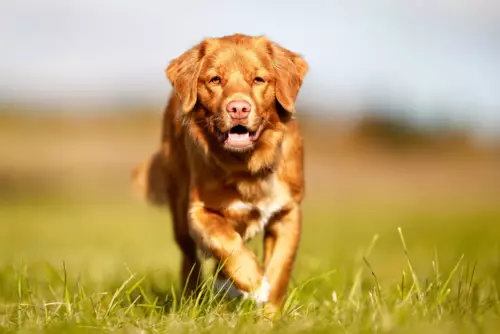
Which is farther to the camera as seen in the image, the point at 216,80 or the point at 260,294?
the point at 216,80

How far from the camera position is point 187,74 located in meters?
4.38

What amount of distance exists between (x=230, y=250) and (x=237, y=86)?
0.93 metres

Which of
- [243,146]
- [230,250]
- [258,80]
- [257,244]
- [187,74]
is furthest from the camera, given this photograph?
[257,244]

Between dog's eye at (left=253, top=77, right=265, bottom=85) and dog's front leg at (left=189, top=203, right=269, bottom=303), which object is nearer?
dog's front leg at (left=189, top=203, right=269, bottom=303)

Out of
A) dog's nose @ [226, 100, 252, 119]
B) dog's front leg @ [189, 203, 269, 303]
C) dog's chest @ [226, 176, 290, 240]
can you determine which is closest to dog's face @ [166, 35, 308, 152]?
dog's nose @ [226, 100, 252, 119]

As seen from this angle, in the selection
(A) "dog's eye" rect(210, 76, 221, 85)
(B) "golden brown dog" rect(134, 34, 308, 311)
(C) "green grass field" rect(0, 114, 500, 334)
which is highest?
(A) "dog's eye" rect(210, 76, 221, 85)

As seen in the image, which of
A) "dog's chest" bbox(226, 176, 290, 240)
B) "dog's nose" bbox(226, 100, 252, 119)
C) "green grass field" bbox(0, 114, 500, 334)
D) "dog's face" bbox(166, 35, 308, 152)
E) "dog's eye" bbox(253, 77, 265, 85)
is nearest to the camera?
"green grass field" bbox(0, 114, 500, 334)

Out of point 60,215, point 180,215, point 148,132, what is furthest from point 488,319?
point 148,132

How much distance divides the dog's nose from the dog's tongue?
176 mm

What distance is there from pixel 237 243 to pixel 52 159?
3023cm

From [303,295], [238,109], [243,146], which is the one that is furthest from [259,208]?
[238,109]

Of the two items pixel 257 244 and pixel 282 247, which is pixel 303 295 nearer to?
pixel 282 247

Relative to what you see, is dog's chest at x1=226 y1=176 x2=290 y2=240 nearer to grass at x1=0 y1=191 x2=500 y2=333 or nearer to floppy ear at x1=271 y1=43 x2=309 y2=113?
grass at x1=0 y1=191 x2=500 y2=333

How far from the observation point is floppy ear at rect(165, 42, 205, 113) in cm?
432
